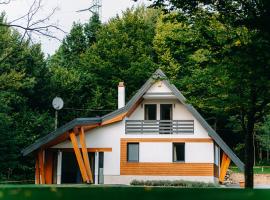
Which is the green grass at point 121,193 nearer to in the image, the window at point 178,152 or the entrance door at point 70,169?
the window at point 178,152

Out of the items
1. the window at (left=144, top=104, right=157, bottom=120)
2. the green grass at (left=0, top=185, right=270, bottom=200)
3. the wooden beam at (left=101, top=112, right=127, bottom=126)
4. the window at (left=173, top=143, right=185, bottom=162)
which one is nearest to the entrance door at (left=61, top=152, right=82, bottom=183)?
the wooden beam at (left=101, top=112, right=127, bottom=126)

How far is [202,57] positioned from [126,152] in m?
13.7

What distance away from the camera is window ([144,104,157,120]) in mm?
28094

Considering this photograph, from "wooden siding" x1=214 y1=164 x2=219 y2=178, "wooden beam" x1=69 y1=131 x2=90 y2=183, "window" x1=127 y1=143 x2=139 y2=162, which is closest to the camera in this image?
"wooden beam" x1=69 y1=131 x2=90 y2=183

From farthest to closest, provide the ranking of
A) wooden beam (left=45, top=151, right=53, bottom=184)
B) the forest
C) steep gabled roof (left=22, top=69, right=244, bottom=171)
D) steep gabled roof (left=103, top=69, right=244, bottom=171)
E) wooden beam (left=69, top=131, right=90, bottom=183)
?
wooden beam (left=45, top=151, right=53, bottom=184), steep gabled roof (left=103, top=69, right=244, bottom=171), steep gabled roof (left=22, top=69, right=244, bottom=171), wooden beam (left=69, top=131, right=90, bottom=183), the forest

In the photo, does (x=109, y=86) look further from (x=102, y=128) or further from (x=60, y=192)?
(x=60, y=192)

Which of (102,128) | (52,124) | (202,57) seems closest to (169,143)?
(102,128)

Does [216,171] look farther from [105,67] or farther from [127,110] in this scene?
[105,67]

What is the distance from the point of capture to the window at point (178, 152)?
1068 inches

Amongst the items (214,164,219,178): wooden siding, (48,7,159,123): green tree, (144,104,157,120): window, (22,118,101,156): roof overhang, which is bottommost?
(214,164,219,178): wooden siding

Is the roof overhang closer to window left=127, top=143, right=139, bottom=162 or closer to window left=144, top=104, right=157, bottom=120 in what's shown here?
window left=127, top=143, right=139, bottom=162

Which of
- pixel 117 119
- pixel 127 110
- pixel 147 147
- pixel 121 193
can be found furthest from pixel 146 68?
pixel 121 193

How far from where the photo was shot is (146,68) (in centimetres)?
4153

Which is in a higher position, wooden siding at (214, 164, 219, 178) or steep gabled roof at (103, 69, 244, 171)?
steep gabled roof at (103, 69, 244, 171)
